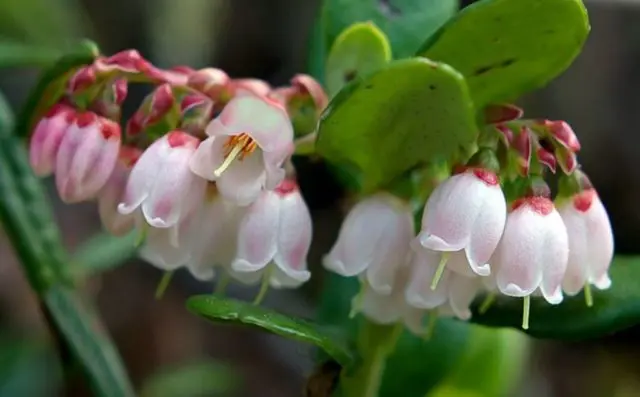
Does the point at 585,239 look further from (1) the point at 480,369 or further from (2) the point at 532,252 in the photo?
(1) the point at 480,369

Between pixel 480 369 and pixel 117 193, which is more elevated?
pixel 117 193

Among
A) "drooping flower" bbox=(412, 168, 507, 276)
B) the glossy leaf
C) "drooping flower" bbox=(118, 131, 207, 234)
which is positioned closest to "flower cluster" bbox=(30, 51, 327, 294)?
"drooping flower" bbox=(118, 131, 207, 234)

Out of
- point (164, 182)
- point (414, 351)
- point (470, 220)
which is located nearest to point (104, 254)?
point (414, 351)

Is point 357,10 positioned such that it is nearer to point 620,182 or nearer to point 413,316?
point 413,316

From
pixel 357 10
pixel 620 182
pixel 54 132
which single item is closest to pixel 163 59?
pixel 620 182

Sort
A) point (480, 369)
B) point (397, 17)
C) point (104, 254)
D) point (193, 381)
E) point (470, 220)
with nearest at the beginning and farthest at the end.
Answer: point (470, 220) < point (397, 17) < point (480, 369) < point (104, 254) < point (193, 381)

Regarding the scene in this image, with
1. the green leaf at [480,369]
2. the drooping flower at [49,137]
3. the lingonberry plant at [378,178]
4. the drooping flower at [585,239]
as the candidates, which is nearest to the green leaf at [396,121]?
the lingonberry plant at [378,178]

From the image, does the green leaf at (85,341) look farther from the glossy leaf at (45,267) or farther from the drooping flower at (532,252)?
the drooping flower at (532,252)
